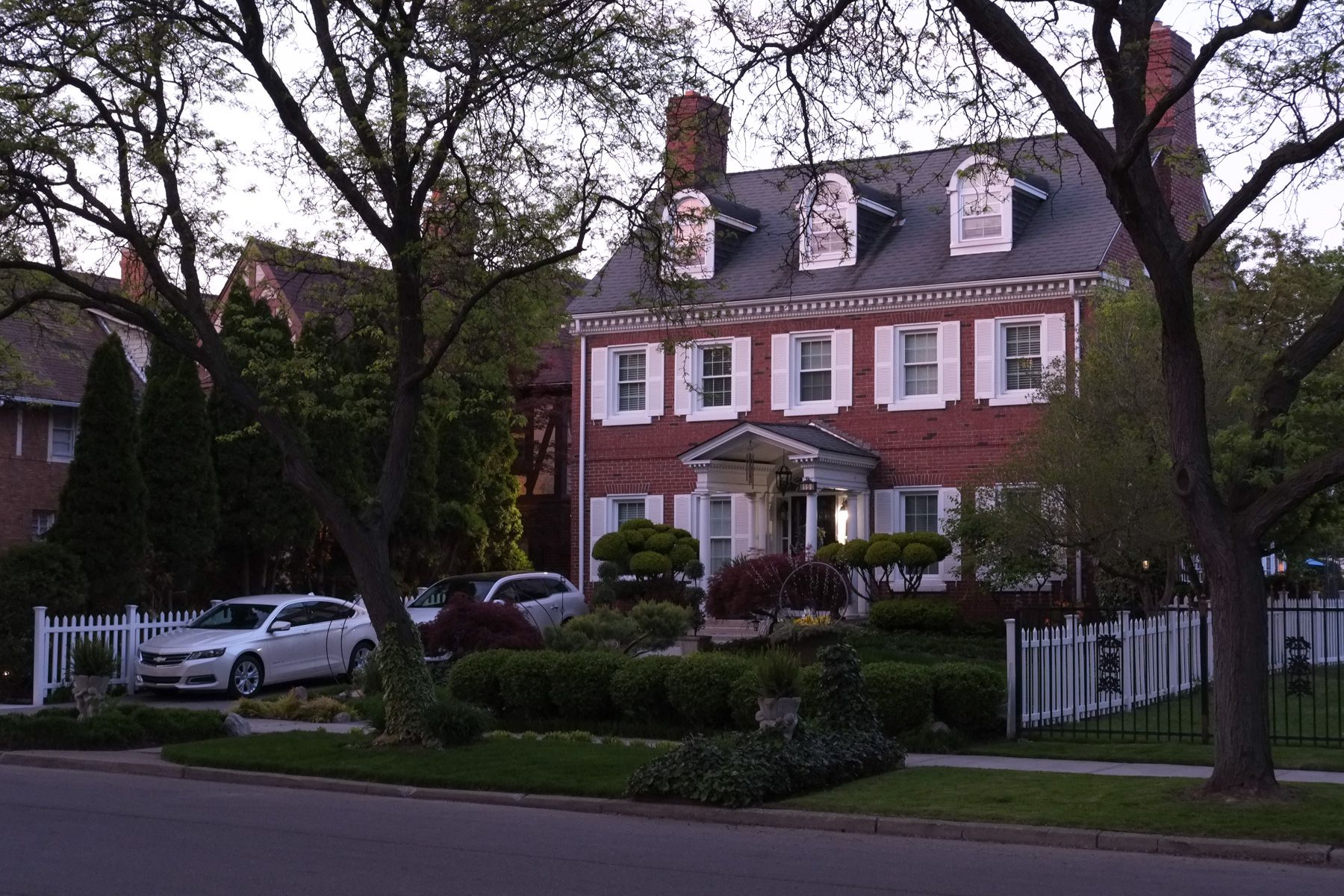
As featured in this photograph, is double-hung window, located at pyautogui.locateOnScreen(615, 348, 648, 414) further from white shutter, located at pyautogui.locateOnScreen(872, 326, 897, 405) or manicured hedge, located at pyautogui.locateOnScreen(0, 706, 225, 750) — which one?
manicured hedge, located at pyautogui.locateOnScreen(0, 706, 225, 750)

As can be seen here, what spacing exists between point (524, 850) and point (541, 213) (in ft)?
25.0

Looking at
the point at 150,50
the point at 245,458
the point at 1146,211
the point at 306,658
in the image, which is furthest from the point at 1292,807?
the point at 245,458

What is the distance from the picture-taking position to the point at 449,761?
14.8 m

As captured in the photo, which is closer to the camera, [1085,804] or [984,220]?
[1085,804]

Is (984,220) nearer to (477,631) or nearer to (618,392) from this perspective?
(618,392)

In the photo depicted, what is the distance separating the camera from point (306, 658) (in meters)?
23.6

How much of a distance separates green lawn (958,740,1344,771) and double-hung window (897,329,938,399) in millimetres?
15702

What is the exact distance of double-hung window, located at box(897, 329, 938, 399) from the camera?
3119 centimetres

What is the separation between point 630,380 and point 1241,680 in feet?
78.4

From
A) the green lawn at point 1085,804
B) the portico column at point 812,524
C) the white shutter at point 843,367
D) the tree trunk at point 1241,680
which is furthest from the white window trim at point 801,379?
the tree trunk at point 1241,680

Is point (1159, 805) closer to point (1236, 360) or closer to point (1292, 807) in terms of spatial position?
point (1292, 807)

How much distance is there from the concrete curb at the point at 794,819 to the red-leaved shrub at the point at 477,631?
17.2 feet

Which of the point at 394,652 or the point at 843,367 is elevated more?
the point at 843,367

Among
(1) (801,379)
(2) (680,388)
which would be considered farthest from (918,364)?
(2) (680,388)
